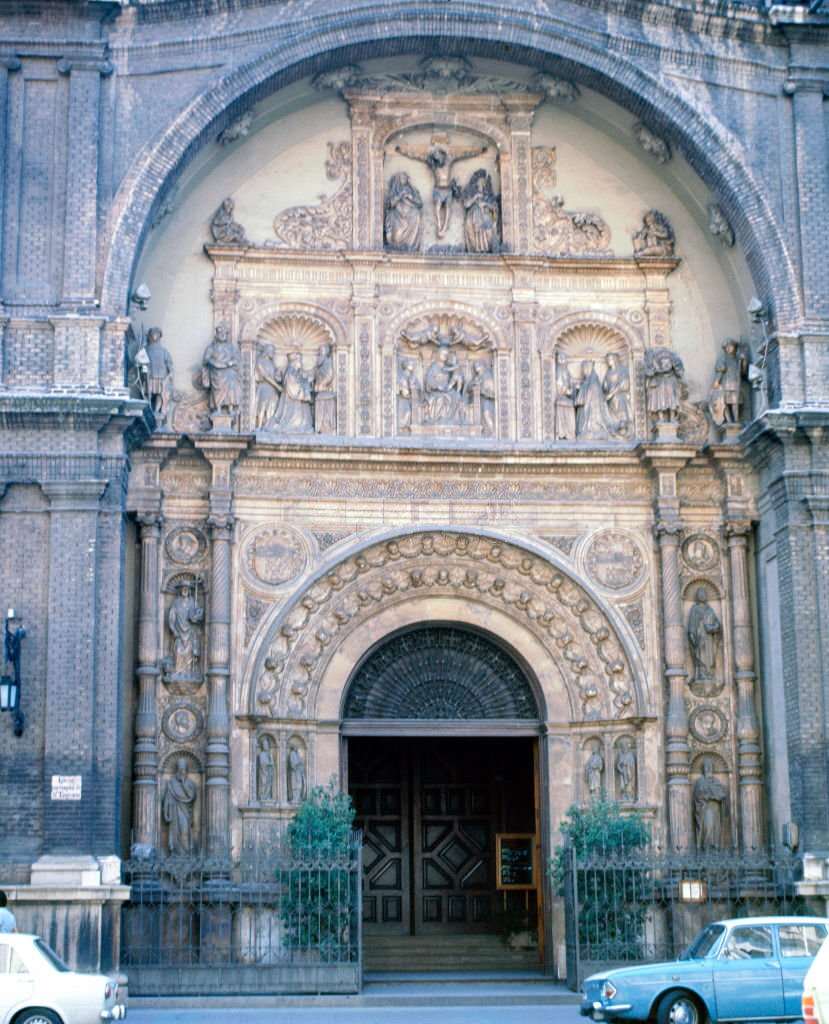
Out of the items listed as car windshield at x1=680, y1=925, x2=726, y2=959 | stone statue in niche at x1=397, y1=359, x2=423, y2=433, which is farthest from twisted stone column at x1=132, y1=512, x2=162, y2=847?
car windshield at x1=680, y1=925, x2=726, y2=959

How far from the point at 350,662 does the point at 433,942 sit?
16.8 feet

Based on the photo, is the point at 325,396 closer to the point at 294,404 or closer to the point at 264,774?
the point at 294,404

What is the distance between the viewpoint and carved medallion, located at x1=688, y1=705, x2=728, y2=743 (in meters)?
21.7

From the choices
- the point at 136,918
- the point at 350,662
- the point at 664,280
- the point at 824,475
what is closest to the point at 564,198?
the point at 664,280

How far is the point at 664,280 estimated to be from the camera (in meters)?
23.0

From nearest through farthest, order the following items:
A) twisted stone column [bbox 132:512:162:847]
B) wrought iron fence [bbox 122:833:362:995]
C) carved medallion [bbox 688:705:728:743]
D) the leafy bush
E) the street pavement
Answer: the street pavement
wrought iron fence [bbox 122:833:362:995]
the leafy bush
twisted stone column [bbox 132:512:162:847]
carved medallion [bbox 688:705:728:743]

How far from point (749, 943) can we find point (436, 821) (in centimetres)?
1000

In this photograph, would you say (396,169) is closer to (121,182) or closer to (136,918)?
(121,182)

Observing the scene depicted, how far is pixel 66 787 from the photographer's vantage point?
19.0m

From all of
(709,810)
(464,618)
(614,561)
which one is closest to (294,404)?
(464,618)

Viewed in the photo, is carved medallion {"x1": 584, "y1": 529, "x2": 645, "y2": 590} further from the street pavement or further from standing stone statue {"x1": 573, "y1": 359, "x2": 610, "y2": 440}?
the street pavement

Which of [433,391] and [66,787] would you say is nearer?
[66,787]

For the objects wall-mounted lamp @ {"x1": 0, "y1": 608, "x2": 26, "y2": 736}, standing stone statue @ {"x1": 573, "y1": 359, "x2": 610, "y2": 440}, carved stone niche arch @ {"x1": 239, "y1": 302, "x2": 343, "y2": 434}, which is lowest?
wall-mounted lamp @ {"x1": 0, "y1": 608, "x2": 26, "y2": 736}

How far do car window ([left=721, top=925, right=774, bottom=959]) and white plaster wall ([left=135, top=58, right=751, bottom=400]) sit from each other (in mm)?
8722
